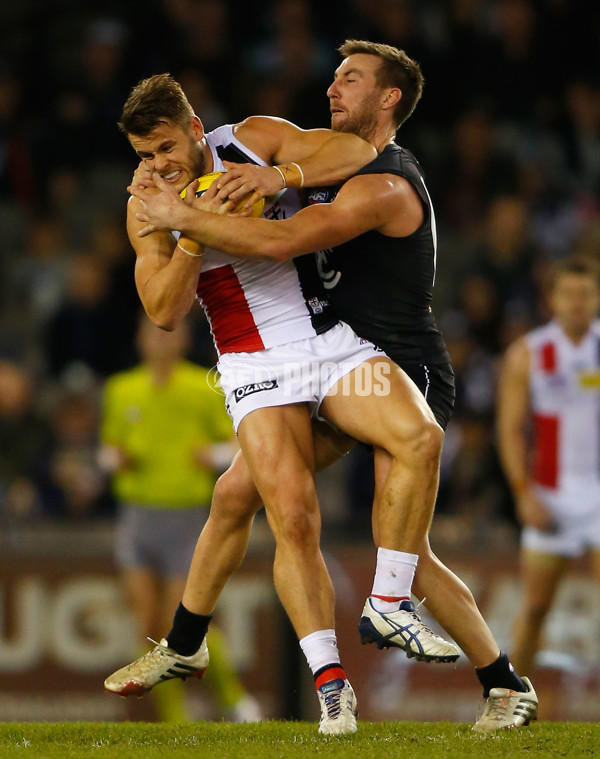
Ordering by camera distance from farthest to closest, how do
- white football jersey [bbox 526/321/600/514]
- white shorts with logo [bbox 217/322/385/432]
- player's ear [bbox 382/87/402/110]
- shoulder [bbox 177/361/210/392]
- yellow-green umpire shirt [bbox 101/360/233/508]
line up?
shoulder [bbox 177/361/210/392] < yellow-green umpire shirt [bbox 101/360/233/508] < white football jersey [bbox 526/321/600/514] < player's ear [bbox 382/87/402/110] < white shorts with logo [bbox 217/322/385/432]

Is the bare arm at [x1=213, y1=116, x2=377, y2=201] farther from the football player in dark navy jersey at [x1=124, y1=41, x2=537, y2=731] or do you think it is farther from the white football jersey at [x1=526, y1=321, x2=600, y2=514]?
the white football jersey at [x1=526, y1=321, x2=600, y2=514]

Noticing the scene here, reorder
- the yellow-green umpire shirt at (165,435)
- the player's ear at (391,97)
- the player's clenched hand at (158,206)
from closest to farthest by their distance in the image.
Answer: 1. the player's clenched hand at (158,206)
2. the player's ear at (391,97)
3. the yellow-green umpire shirt at (165,435)

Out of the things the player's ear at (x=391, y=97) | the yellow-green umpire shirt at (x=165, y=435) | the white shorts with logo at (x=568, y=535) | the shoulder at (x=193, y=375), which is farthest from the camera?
the shoulder at (x=193, y=375)

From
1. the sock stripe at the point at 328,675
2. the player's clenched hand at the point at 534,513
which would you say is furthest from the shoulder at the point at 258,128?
the player's clenched hand at the point at 534,513

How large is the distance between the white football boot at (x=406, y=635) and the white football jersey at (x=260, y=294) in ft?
3.75

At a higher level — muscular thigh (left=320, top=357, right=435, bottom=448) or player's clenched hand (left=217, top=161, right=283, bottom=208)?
player's clenched hand (left=217, top=161, right=283, bottom=208)

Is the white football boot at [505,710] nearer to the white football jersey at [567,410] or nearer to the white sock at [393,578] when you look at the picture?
the white sock at [393,578]

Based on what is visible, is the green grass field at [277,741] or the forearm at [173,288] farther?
the forearm at [173,288]

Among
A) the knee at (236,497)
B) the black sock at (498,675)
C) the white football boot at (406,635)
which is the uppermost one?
the knee at (236,497)

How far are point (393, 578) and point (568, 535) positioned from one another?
118 inches

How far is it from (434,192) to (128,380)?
412 cm

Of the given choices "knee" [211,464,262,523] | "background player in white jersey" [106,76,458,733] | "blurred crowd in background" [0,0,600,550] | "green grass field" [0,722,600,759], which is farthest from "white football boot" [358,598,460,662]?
"blurred crowd in background" [0,0,600,550]

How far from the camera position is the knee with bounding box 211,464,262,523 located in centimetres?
498

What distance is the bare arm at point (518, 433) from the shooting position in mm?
7371
